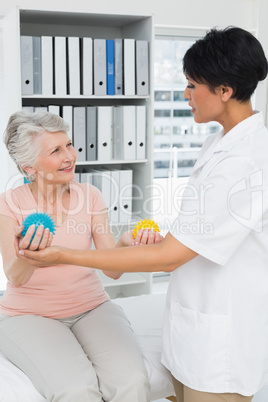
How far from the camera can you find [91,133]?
9.12 feet

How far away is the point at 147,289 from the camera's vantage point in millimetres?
2959

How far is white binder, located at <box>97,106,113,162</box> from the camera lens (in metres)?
2.78

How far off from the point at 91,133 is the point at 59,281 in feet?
4.02

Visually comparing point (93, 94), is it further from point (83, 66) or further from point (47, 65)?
point (47, 65)

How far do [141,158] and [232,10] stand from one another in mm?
1446

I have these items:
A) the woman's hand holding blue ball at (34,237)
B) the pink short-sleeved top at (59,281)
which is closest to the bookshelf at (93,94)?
the pink short-sleeved top at (59,281)

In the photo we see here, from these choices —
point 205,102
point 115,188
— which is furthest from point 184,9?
point 205,102

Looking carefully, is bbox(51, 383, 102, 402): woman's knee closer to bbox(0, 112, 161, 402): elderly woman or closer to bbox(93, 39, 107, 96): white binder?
bbox(0, 112, 161, 402): elderly woman

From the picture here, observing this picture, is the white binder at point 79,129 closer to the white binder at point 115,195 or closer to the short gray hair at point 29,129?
the white binder at point 115,195

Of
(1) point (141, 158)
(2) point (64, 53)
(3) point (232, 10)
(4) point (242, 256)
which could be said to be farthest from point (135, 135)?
(4) point (242, 256)

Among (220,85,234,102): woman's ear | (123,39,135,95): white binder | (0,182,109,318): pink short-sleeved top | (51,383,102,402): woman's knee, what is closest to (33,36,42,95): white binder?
(123,39,135,95): white binder

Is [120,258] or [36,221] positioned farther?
[36,221]

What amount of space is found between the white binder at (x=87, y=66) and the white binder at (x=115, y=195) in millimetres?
473

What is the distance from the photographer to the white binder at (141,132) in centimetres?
282
